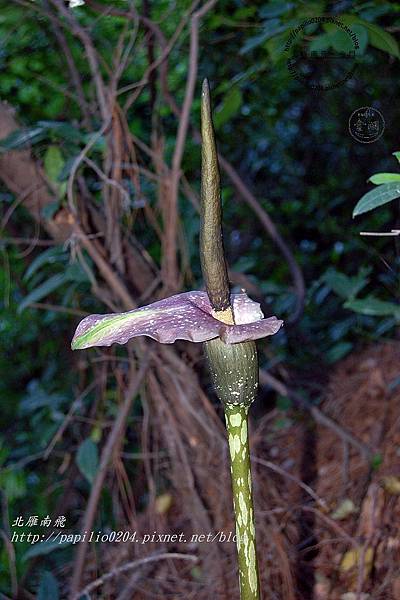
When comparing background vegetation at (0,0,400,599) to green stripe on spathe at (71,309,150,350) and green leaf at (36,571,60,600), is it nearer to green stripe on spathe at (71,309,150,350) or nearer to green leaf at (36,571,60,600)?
green leaf at (36,571,60,600)

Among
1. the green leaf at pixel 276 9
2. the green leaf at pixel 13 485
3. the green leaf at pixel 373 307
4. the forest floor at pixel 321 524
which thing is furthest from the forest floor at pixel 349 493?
the green leaf at pixel 276 9

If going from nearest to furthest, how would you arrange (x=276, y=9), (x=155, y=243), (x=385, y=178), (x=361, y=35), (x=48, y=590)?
1. (x=385, y=178)
2. (x=48, y=590)
3. (x=361, y=35)
4. (x=276, y=9)
5. (x=155, y=243)

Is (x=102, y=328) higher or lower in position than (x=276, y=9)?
lower

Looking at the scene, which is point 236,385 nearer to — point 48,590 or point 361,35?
point 48,590

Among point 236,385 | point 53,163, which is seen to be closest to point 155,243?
point 53,163

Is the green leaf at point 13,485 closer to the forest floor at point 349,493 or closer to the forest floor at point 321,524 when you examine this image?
the forest floor at point 321,524

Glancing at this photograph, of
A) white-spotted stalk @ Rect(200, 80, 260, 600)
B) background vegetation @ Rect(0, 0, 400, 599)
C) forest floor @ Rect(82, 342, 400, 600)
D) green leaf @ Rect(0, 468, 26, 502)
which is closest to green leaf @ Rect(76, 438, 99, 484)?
background vegetation @ Rect(0, 0, 400, 599)

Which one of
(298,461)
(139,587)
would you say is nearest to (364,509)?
(298,461)
